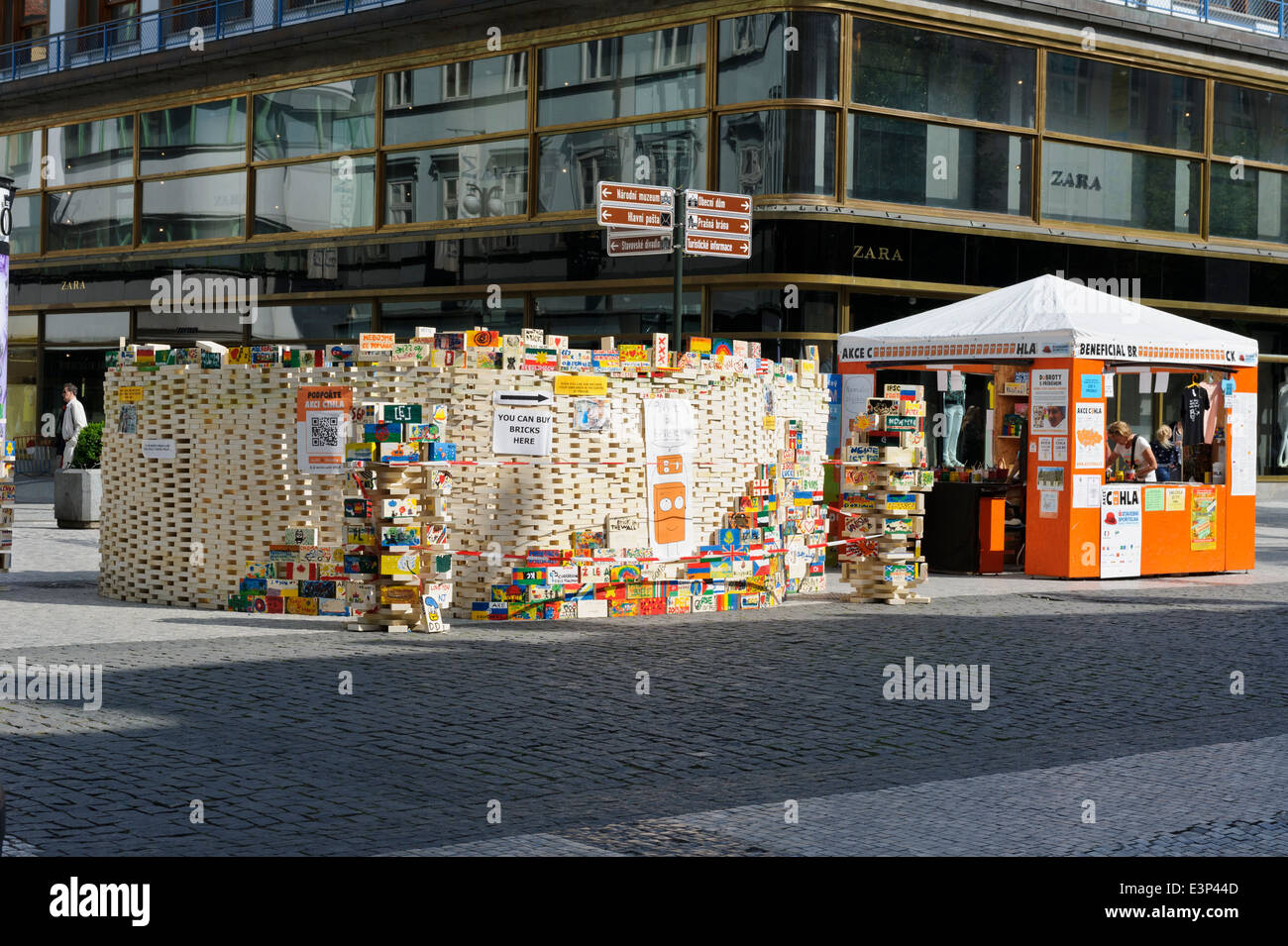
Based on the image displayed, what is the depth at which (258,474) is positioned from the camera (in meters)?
13.7

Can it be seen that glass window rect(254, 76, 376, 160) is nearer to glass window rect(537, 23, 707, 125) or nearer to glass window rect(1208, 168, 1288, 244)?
glass window rect(537, 23, 707, 125)

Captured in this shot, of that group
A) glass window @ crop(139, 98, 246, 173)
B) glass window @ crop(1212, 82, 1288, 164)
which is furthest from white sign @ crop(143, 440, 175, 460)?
glass window @ crop(1212, 82, 1288, 164)

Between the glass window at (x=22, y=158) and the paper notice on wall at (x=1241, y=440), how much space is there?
26329mm

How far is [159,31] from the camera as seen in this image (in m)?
32.8

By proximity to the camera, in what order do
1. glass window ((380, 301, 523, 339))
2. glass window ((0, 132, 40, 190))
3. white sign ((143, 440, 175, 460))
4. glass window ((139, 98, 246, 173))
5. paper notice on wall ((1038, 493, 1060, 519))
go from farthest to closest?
glass window ((0, 132, 40, 190)) → glass window ((139, 98, 246, 173)) → glass window ((380, 301, 523, 339)) → paper notice on wall ((1038, 493, 1060, 519)) → white sign ((143, 440, 175, 460))

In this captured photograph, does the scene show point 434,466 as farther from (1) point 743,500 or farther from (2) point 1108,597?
(2) point 1108,597

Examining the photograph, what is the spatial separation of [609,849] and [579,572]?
24.8ft

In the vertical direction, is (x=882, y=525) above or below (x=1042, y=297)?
below

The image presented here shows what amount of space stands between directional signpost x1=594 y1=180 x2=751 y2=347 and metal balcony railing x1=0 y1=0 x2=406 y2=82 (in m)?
12.3

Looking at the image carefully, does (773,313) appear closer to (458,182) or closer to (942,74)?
(942,74)

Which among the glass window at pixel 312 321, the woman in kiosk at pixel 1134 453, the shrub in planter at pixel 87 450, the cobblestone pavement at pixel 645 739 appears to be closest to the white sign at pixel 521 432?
the cobblestone pavement at pixel 645 739

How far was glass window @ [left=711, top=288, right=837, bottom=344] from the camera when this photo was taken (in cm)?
2405

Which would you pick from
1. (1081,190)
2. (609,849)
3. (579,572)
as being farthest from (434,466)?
(1081,190)

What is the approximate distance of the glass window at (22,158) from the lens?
35.5m
